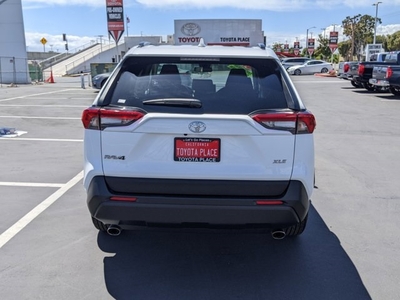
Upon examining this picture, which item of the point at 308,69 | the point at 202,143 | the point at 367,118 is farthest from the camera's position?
the point at 308,69

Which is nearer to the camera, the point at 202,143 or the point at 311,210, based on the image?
the point at 202,143

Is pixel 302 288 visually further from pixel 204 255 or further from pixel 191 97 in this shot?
pixel 191 97

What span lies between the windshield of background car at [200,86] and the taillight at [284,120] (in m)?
0.11

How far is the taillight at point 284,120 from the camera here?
3.01m

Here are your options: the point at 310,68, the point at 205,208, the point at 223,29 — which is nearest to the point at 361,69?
the point at 205,208

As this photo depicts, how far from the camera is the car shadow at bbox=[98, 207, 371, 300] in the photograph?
3223 mm

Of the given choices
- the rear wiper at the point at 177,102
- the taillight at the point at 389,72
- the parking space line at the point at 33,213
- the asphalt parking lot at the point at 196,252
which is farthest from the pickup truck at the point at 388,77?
the rear wiper at the point at 177,102

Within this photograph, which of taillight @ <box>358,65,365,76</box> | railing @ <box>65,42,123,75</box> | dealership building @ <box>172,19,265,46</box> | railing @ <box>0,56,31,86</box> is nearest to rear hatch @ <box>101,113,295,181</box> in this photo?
taillight @ <box>358,65,365,76</box>

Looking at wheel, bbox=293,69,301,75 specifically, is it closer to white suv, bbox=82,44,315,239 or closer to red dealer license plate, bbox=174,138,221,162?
white suv, bbox=82,44,315,239

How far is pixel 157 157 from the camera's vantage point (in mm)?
3041

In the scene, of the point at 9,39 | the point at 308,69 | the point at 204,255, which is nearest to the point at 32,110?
the point at 204,255

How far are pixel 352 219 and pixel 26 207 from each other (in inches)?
153

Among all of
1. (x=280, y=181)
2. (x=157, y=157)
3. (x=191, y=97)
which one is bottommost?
(x=280, y=181)

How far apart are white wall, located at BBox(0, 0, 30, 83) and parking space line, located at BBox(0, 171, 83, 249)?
91.7 feet
